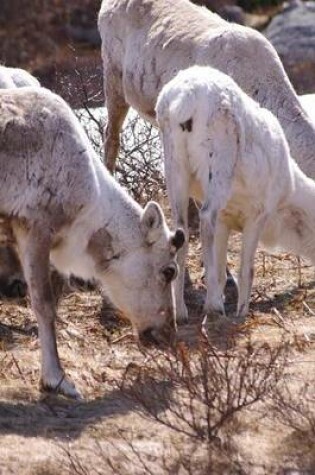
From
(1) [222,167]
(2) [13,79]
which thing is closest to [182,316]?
(1) [222,167]

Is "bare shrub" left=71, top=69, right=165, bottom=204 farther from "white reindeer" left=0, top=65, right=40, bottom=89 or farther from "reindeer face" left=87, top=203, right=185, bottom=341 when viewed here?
"reindeer face" left=87, top=203, right=185, bottom=341

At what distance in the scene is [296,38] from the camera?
96.2 feet

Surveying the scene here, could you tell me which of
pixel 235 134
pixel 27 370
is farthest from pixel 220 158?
pixel 27 370

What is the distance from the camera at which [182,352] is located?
26.5ft

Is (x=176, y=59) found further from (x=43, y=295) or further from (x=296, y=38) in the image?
(x=296, y=38)

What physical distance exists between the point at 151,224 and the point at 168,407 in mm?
1699

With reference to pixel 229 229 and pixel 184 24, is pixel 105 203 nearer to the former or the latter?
pixel 229 229

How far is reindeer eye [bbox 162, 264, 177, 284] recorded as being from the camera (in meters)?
9.38

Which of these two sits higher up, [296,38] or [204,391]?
[204,391]

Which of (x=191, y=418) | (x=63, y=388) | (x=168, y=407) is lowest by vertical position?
(x=63, y=388)

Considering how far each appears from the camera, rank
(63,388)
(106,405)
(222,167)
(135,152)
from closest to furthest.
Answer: (106,405) < (63,388) < (222,167) < (135,152)

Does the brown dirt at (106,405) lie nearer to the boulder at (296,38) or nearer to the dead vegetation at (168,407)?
the dead vegetation at (168,407)

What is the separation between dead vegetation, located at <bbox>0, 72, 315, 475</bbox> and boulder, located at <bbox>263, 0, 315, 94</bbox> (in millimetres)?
16103

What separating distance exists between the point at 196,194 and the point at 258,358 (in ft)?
6.75
